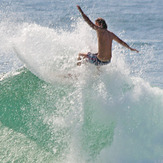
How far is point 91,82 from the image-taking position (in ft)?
21.1

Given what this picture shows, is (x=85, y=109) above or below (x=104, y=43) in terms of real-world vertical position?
below

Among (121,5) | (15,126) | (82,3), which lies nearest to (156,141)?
(15,126)

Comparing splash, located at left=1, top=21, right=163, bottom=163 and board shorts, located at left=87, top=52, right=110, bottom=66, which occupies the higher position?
board shorts, located at left=87, top=52, right=110, bottom=66

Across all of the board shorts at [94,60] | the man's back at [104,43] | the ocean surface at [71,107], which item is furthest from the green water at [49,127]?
the man's back at [104,43]

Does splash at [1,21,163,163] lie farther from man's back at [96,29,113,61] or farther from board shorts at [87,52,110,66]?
man's back at [96,29,113,61]

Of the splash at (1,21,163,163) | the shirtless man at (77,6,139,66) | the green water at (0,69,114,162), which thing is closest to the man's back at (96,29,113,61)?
the shirtless man at (77,6,139,66)

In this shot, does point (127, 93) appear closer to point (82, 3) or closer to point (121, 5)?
point (82, 3)

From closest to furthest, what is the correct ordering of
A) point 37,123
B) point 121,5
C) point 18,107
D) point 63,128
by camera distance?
point 63,128
point 37,123
point 18,107
point 121,5

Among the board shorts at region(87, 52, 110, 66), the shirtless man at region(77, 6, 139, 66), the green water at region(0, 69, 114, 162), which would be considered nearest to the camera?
the green water at region(0, 69, 114, 162)

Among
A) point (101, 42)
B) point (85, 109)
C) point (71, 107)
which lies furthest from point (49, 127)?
point (101, 42)

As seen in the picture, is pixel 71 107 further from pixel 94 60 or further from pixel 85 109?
pixel 94 60

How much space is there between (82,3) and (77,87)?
50.1 feet

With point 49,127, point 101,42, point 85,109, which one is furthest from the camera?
point 49,127

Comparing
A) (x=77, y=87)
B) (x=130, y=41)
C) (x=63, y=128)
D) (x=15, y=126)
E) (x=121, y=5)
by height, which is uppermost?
(x=77, y=87)
